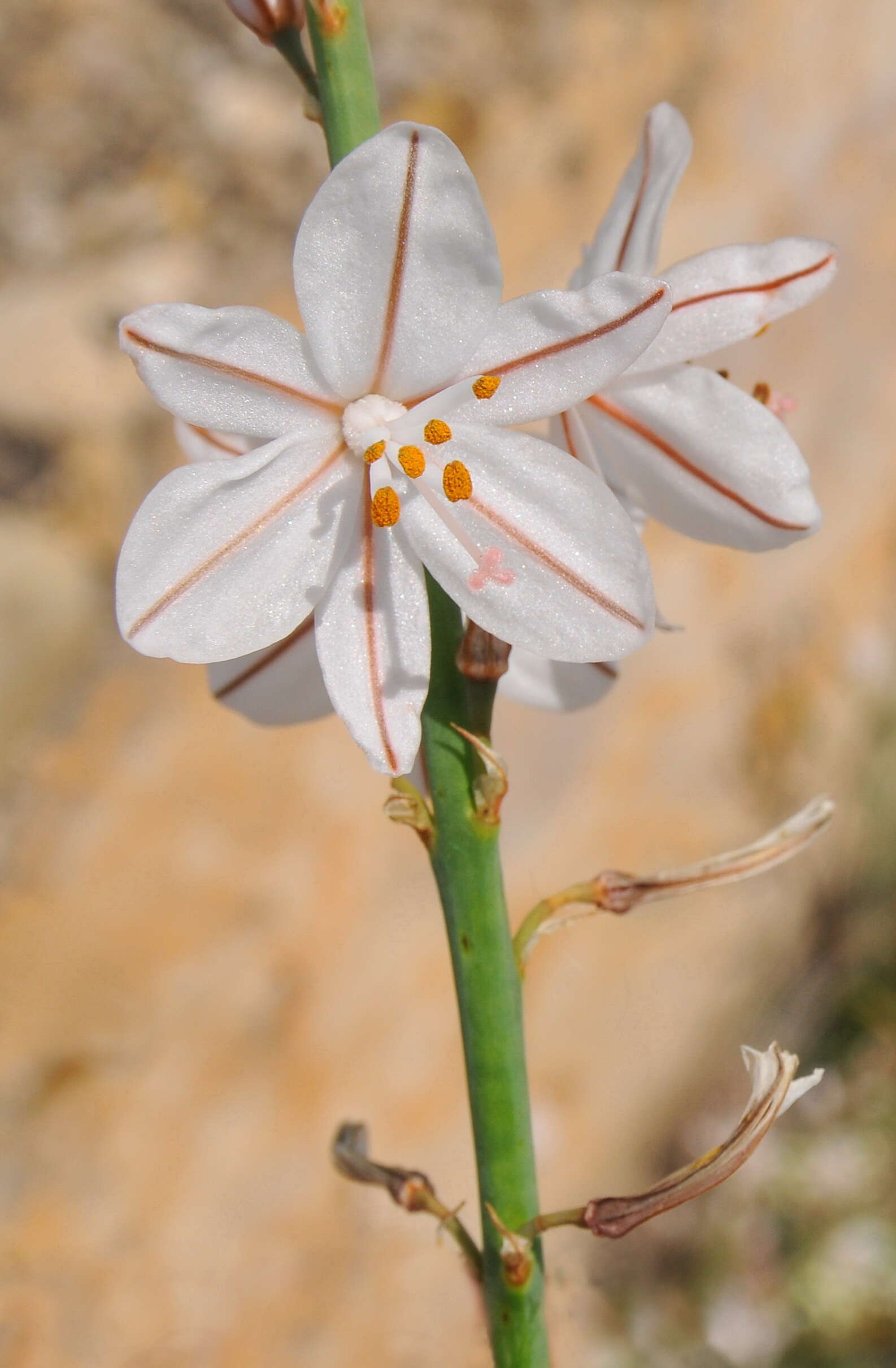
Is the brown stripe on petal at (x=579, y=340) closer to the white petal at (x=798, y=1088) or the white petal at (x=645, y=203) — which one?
the white petal at (x=645, y=203)

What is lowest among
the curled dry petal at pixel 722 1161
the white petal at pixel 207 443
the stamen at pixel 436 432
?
the curled dry petal at pixel 722 1161

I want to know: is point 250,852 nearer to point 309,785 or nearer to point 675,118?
point 309,785

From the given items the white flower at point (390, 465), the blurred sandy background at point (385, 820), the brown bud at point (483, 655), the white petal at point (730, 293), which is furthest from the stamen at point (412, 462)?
the blurred sandy background at point (385, 820)

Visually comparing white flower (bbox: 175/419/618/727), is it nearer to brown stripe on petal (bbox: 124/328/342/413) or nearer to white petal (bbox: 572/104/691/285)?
brown stripe on petal (bbox: 124/328/342/413)

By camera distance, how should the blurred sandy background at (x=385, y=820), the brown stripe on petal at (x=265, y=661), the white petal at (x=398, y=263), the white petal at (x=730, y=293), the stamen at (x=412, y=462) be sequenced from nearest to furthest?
the white petal at (x=398, y=263) < the stamen at (x=412, y=462) < the white petal at (x=730, y=293) < the brown stripe on petal at (x=265, y=661) < the blurred sandy background at (x=385, y=820)

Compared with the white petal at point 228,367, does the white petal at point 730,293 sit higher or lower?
higher

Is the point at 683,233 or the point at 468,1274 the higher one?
the point at 683,233

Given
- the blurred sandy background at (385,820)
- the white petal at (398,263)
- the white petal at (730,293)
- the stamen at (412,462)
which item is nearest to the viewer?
the white petal at (398,263)

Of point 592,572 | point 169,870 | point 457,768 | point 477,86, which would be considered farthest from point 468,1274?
point 477,86
